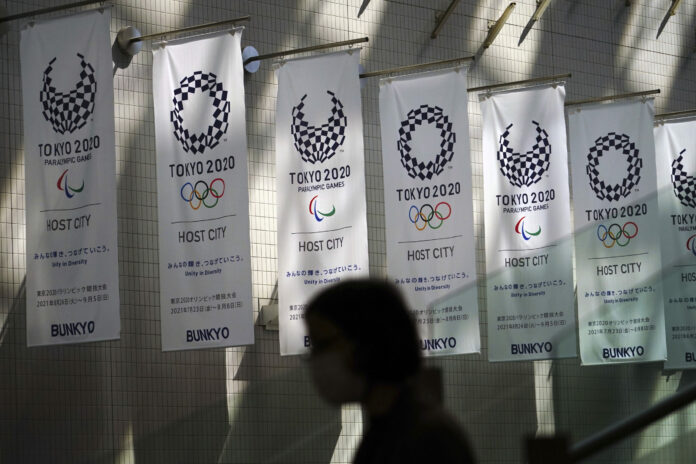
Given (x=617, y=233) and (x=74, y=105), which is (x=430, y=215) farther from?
(x=74, y=105)

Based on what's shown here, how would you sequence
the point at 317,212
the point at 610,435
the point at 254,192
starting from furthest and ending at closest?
the point at 254,192
the point at 317,212
the point at 610,435

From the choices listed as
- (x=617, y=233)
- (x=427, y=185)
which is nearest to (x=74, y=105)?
(x=427, y=185)

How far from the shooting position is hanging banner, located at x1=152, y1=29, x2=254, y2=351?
32.2ft

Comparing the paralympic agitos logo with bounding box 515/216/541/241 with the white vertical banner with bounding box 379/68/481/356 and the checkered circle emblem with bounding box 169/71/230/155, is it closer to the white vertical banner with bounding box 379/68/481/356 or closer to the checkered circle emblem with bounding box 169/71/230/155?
the white vertical banner with bounding box 379/68/481/356

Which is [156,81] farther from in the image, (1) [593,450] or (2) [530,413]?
(1) [593,450]

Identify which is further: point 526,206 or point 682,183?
point 682,183

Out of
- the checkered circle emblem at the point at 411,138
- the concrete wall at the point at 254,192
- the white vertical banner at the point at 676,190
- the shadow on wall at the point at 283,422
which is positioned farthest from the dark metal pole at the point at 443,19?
the shadow on wall at the point at 283,422

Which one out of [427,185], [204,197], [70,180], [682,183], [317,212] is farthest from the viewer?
[682,183]

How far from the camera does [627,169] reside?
41.0 feet

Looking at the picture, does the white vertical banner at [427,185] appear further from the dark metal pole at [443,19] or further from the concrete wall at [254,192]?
the dark metal pole at [443,19]

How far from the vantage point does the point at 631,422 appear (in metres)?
3.36

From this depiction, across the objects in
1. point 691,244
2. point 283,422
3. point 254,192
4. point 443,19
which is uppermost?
point 443,19

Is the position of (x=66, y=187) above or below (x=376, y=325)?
above

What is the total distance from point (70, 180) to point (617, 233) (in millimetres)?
5434
